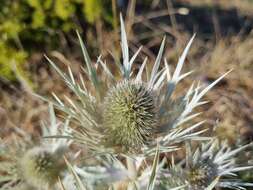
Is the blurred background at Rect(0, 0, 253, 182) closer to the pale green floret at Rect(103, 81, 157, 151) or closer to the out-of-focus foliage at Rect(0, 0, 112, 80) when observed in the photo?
the out-of-focus foliage at Rect(0, 0, 112, 80)

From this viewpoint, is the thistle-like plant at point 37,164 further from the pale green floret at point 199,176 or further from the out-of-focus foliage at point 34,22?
the out-of-focus foliage at point 34,22

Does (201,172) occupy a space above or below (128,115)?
below

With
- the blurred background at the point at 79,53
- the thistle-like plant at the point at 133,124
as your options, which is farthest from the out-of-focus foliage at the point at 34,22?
the thistle-like plant at the point at 133,124

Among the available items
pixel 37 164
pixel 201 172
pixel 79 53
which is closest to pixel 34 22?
pixel 79 53

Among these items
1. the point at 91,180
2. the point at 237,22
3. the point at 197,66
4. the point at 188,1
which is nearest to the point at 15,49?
the point at 197,66

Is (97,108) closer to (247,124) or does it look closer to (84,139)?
(84,139)

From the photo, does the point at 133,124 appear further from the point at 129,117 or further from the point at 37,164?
the point at 37,164

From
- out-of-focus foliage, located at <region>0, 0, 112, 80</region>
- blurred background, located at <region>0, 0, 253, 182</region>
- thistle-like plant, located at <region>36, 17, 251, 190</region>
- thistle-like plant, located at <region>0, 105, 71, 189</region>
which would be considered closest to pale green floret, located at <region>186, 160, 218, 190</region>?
thistle-like plant, located at <region>36, 17, 251, 190</region>
